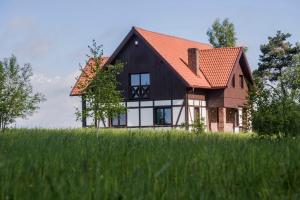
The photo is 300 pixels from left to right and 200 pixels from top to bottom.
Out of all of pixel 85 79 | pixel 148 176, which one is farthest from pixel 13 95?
pixel 148 176

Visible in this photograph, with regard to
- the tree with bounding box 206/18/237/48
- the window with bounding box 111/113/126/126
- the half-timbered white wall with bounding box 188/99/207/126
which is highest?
the tree with bounding box 206/18/237/48

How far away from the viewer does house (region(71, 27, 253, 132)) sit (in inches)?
1382

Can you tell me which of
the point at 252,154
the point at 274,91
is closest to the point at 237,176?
the point at 252,154

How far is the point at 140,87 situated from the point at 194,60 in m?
4.63

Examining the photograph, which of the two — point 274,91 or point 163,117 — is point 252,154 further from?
point 163,117

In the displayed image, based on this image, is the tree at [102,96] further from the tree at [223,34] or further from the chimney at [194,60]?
the tree at [223,34]

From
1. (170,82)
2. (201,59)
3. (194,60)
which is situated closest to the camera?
(170,82)

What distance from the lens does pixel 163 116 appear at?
3550cm

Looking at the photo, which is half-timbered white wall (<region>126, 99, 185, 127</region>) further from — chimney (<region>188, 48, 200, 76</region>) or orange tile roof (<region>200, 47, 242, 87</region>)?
orange tile roof (<region>200, 47, 242, 87</region>)

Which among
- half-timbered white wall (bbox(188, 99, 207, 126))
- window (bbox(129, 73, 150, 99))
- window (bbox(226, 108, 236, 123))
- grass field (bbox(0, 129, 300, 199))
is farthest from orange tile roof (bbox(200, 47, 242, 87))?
grass field (bbox(0, 129, 300, 199))

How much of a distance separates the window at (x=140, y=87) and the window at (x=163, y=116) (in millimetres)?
1368

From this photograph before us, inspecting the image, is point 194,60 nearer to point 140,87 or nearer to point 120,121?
point 140,87

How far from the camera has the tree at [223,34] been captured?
55188 mm

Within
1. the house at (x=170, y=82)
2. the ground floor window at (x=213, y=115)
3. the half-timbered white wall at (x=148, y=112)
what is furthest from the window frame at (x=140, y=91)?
the ground floor window at (x=213, y=115)
